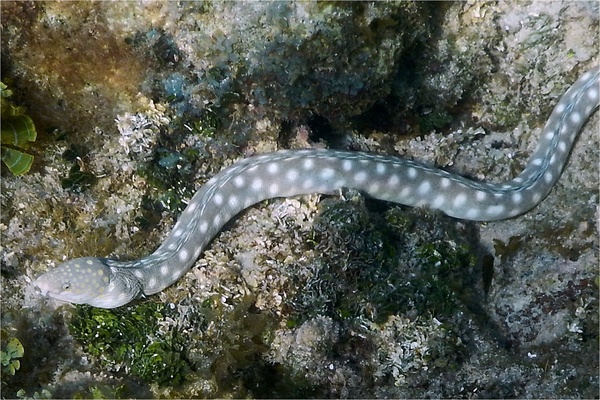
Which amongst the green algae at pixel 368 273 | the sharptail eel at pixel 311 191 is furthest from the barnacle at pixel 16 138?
the green algae at pixel 368 273

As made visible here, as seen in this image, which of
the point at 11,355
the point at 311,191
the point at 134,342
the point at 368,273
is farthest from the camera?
the point at 311,191

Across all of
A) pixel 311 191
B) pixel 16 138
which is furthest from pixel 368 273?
pixel 16 138

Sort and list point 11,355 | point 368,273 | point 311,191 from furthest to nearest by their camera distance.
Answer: point 311,191 < point 368,273 < point 11,355

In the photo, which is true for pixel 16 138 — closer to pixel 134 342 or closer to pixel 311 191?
pixel 134 342

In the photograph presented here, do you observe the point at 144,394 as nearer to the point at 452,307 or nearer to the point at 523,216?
the point at 452,307

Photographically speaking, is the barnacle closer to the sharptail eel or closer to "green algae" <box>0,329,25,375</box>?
the sharptail eel

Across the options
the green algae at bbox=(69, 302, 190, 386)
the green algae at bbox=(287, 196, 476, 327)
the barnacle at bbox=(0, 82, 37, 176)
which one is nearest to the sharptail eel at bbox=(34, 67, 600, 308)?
the green algae at bbox=(69, 302, 190, 386)

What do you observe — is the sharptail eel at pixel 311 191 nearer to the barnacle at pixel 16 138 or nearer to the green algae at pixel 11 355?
the green algae at pixel 11 355

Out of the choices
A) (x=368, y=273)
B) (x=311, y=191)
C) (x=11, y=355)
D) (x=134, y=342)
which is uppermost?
(x=311, y=191)
